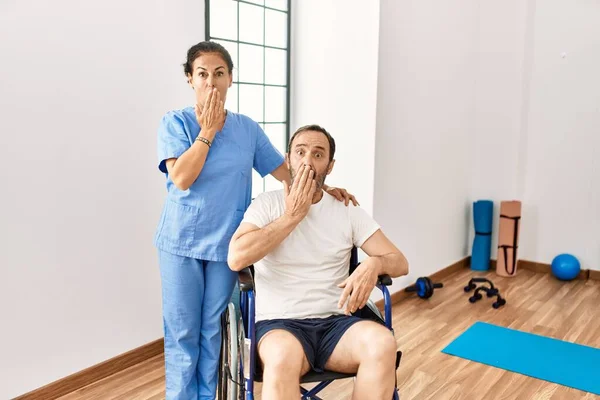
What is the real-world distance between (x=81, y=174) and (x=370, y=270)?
1250 mm

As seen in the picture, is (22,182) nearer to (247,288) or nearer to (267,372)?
(247,288)

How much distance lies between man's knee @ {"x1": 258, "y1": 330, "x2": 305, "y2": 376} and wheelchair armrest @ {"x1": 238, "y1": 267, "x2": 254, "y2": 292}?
16 centimetres

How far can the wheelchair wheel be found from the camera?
73.3 inches

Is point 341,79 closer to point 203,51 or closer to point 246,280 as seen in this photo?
point 203,51

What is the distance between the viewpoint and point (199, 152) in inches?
73.5

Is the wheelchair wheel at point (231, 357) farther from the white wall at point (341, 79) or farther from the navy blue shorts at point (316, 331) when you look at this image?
the white wall at point (341, 79)

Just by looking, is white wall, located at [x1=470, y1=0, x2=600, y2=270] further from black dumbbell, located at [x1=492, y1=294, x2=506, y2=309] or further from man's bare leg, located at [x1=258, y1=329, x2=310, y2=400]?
man's bare leg, located at [x1=258, y1=329, x2=310, y2=400]

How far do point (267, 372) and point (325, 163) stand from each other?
2.35 feet

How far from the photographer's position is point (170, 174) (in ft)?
6.32

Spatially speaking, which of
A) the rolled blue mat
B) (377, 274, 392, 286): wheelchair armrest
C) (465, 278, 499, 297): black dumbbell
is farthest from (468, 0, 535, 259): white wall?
(377, 274, 392, 286): wheelchair armrest

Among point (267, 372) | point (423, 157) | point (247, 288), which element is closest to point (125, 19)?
point (247, 288)

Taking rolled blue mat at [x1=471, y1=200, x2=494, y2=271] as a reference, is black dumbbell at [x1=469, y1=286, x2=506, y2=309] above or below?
below

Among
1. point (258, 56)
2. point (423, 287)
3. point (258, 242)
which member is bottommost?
point (423, 287)

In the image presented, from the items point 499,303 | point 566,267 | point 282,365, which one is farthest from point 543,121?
point 282,365
